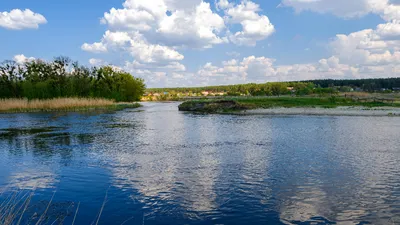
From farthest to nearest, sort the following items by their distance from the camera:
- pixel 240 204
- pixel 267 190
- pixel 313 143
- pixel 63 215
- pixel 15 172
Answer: pixel 313 143, pixel 15 172, pixel 267 190, pixel 240 204, pixel 63 215

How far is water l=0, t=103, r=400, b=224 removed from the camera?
9.36 metres

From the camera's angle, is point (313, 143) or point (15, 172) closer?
point (15, 172)

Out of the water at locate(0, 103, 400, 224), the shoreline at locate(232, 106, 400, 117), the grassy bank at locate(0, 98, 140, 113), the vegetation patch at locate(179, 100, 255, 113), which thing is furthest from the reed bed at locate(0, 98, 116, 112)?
the water at locate(0, 103, 400, 224)

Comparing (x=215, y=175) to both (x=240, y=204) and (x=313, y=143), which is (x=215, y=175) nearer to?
(x=240, y=204)

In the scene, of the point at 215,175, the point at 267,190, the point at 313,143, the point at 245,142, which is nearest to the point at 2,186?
the point at 215,175

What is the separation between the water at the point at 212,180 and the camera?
9.36 meters

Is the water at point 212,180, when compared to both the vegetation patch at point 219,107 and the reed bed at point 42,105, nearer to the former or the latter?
the vegetation patch at point 219,107

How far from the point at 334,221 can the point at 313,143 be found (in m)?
13.1

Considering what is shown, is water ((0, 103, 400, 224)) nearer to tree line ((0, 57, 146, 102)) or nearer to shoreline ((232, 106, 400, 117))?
shoreline ((232, 106, 400, 117))

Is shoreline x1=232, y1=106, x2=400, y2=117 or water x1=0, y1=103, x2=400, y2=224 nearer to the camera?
water x1=0, y1=103, x2=400, y2=224

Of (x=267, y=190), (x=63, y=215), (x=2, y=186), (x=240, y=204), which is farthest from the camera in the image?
(x=2, y=186)

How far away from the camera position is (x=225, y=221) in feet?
29.0

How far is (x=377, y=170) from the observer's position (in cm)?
1391

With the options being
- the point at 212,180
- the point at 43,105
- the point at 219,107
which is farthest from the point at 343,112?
the point at 43,105
